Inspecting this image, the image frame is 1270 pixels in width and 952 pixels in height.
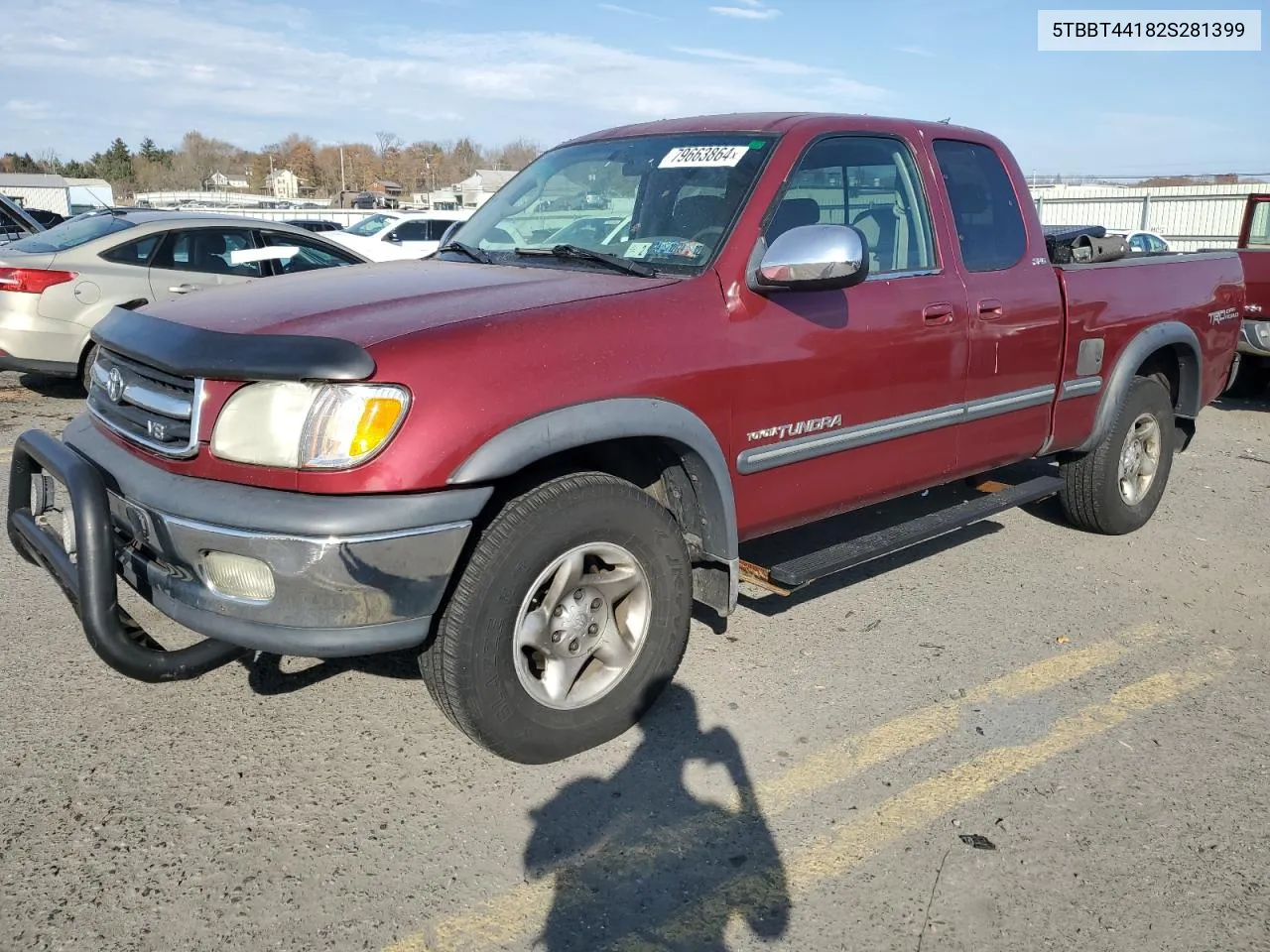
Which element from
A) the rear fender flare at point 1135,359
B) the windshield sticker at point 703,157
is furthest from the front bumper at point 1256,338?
the windshield sticker at point 703,157

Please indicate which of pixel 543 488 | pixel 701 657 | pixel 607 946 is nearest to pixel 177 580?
pixel 543 488

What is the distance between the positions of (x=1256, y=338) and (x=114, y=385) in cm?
879

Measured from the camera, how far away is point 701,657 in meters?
3.97

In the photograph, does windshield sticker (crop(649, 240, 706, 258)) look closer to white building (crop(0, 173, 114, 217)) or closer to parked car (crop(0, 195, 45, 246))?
parked car (crop(0, 195, 45, 246))

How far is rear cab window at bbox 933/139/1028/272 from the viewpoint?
434 cm

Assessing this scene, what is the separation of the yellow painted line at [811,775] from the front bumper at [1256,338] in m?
5.51

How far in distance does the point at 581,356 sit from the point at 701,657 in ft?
4.93

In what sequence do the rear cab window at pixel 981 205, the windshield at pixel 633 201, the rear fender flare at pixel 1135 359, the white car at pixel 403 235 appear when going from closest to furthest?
1. the windshield at pixel 633 201
2. the rear cab window at pixel 981 205
3. the rear fender flare at pixel 1135 359
4. the white car at pixel 403 235

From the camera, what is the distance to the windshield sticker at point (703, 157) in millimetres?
3754

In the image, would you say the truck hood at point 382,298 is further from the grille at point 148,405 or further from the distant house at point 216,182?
the distant house at point 216,182

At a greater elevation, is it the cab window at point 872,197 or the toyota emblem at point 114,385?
the cab window at point 872,197

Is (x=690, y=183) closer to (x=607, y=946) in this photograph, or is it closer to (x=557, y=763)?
(x=557, y=763)

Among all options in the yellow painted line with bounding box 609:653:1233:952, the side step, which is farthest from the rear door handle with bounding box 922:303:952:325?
the yellow painted line with bounding box 609:653:1233:952

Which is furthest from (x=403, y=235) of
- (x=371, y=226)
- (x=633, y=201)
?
(x=633, y=201)
